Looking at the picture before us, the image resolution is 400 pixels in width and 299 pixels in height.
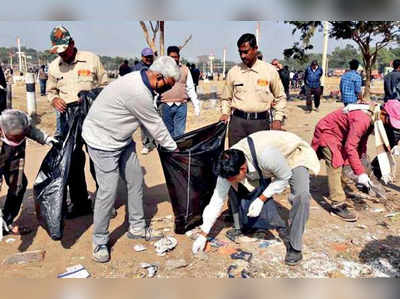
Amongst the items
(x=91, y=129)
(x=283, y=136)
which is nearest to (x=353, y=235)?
(x=283, y=136)

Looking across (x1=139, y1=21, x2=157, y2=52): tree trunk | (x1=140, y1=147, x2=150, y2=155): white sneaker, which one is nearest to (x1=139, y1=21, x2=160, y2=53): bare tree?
(x1=139, y1=21, x2=157, y2=52): tree trunk

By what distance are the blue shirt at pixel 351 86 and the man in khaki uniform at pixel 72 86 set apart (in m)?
5.87

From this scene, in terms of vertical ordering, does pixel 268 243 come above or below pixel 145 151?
below

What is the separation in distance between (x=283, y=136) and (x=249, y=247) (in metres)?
1.03

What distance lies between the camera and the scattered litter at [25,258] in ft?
9.90

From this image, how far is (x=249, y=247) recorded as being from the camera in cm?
324

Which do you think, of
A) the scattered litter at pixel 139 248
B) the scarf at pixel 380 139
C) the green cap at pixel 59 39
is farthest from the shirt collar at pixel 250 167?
the green cap at pixel 59 39

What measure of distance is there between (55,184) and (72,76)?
3.79 ft

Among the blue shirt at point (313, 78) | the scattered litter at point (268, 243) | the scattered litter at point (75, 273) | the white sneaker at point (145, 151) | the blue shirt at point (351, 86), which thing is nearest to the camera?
the scattered litter at point (75, 273)

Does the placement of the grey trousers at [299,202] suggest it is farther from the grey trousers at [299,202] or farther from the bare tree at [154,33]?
the bare tree at [154,33]

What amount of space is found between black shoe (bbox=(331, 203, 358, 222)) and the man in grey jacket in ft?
6.23

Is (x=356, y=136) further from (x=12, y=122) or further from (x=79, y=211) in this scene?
(x=12, y=122)

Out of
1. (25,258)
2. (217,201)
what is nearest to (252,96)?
(217,201)

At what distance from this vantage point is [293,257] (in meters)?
2.95
